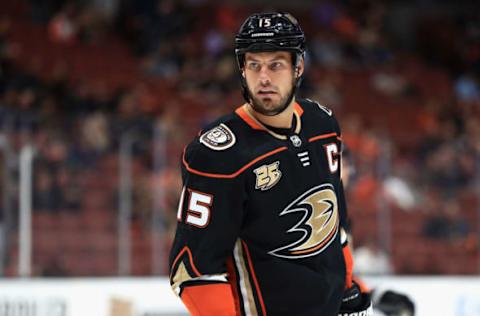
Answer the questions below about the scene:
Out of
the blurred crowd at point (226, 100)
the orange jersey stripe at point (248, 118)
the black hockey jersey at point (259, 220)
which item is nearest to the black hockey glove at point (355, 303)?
the black hockey jersey at point (259, 220)

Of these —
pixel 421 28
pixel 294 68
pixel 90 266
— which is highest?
pixel 421 28

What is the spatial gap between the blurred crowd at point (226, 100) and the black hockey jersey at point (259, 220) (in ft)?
9.60

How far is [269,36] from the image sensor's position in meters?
2.45

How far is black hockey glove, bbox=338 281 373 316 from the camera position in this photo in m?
2.81

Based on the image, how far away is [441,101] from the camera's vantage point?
1053 centimetres

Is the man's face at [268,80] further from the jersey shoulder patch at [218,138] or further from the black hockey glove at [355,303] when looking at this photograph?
the black hockey glove at [355,303]

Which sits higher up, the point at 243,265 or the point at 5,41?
the point at 5,41

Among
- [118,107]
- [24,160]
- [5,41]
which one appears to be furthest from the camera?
[5,41]

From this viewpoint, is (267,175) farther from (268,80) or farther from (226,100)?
(226,100)

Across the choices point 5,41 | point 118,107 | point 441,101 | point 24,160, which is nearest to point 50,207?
point 24,160

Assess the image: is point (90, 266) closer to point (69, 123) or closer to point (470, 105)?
point (69, 123)

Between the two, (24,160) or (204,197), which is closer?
Result: (204,197)

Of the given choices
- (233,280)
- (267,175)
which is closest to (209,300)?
(233,280)

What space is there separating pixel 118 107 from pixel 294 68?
6.13 metres
